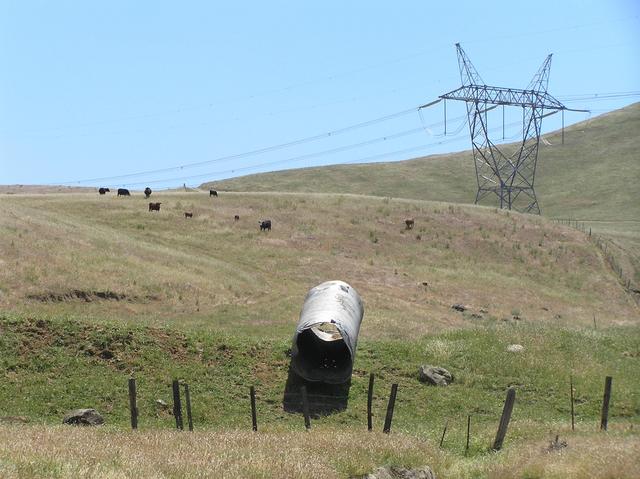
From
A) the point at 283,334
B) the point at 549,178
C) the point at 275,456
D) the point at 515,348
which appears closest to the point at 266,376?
the point at 283,334

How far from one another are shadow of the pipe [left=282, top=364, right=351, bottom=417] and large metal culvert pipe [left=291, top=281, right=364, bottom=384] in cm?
38

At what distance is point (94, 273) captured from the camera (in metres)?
49.6

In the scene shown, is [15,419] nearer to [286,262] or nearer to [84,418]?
[84,418]

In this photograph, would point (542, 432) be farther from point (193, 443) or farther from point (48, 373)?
point (48, 373)

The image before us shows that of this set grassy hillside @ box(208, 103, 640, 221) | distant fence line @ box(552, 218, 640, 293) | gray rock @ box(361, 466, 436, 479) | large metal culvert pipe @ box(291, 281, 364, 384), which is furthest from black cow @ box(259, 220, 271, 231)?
grassy hillside @ box(208, 103, 640, 221)

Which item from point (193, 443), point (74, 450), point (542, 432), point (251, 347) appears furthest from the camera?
point (251, 347)

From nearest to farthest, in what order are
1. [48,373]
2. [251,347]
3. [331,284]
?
[48,373], [251,347], [331,284]

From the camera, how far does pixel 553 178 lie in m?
159

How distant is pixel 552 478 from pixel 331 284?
21.2 metres

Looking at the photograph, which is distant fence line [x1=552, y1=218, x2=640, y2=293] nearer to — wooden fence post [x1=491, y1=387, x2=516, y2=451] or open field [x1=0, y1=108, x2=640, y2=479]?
open field [x1=0, y1=108, x2=640, y2=479]

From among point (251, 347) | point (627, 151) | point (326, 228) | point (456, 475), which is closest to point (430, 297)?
point (326, 228)

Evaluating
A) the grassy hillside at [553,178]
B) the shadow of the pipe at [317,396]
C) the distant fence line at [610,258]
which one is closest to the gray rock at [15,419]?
the shadow of the pipe at [317,396]

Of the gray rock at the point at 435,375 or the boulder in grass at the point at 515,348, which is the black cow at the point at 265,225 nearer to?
the boulder in grass at the point at 515,348

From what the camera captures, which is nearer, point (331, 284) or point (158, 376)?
point (158, 376)
